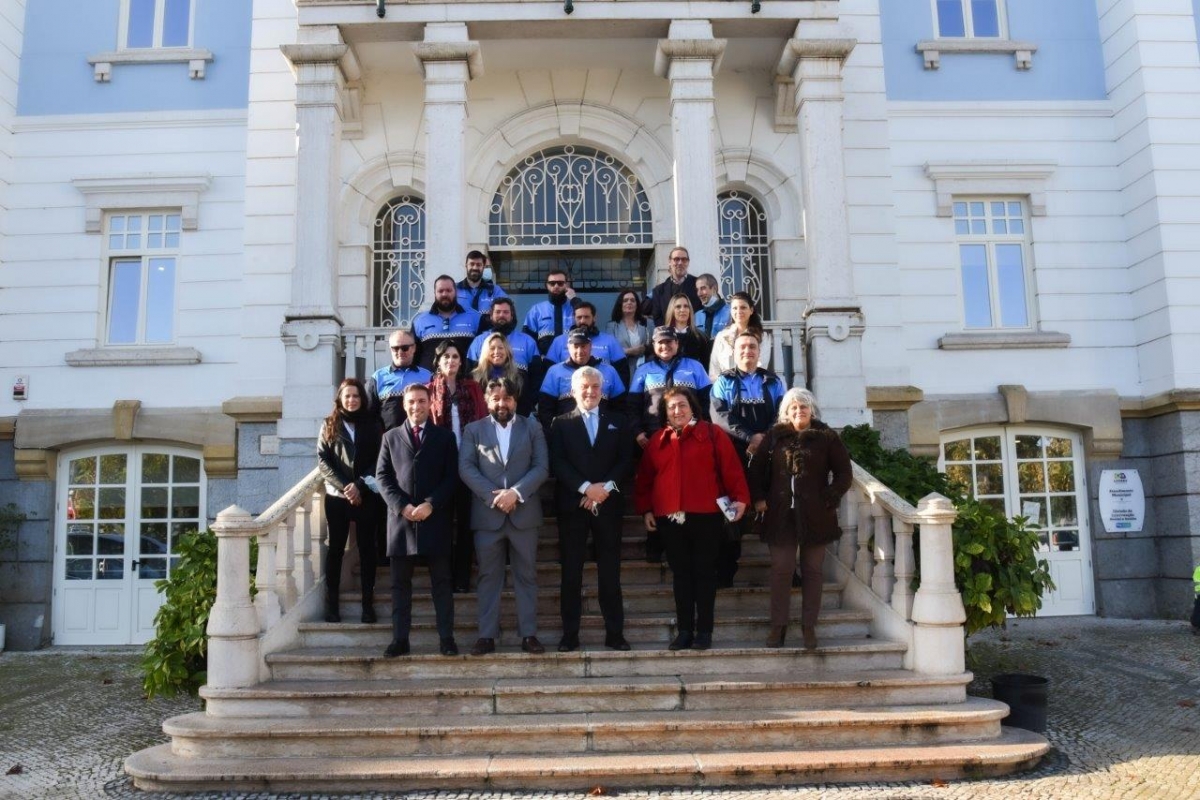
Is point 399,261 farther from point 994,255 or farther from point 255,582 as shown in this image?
point 994,255

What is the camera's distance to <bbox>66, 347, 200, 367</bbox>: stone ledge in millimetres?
11836

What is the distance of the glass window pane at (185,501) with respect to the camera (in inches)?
473

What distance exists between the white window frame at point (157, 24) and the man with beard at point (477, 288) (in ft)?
20.2

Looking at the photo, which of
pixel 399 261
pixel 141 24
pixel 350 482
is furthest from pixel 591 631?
pixel 141 24

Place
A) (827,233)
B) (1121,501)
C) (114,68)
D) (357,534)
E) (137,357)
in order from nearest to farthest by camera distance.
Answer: (357,534) → (827,233) → (137,357) → (1121,501) → (114,68)

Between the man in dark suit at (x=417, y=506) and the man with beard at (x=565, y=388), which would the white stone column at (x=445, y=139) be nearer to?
the man with beard at (x=565, y=388)

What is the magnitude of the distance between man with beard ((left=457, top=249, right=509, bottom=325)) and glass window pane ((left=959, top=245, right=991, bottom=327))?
253 inches

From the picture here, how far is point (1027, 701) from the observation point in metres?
6.45

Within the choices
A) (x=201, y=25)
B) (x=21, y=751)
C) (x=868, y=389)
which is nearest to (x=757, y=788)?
(x=21, y=751)

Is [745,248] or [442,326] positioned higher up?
[745,248]

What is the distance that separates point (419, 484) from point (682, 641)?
2017 millimetres

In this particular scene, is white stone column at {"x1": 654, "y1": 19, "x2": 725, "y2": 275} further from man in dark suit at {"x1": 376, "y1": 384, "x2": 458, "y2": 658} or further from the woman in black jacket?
man in dark suit at {"x1": 376, "y1": 384, "x2": 458, "y2": 658}

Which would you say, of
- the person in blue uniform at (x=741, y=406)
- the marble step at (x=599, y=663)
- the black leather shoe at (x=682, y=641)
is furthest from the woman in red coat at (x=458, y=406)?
the person in blue uniform at (x=741, y=406)

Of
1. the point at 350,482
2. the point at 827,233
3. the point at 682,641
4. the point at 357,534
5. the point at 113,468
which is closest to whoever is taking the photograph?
the point at 682,641
